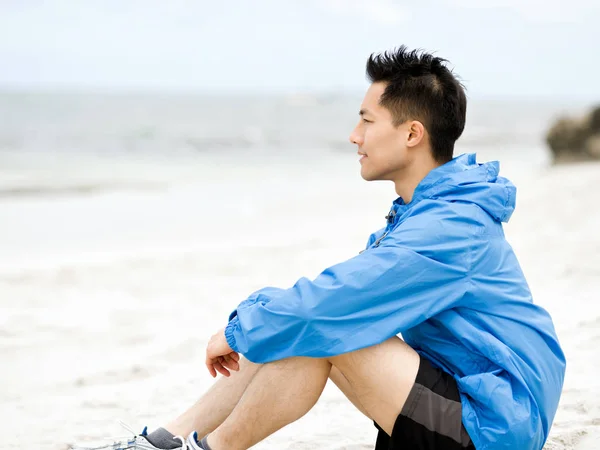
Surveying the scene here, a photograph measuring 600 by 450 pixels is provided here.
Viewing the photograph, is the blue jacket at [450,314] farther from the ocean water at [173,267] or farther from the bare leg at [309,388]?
the ocean water at [173,267]

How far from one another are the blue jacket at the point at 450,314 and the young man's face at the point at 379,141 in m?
0.25

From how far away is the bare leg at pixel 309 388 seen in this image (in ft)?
6.71

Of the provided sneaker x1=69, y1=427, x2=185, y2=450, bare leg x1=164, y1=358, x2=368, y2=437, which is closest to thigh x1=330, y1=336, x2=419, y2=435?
bare leg x1=164, y1=358, x2=368, y2=437

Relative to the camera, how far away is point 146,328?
15.4ft

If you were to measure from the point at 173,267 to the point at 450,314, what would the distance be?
4.65 metres

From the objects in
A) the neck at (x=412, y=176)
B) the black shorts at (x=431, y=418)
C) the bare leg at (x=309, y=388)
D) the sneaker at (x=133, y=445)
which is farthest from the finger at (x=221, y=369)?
the neck at (x=412, y=176)

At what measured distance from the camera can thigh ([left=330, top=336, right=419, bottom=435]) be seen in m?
2.04

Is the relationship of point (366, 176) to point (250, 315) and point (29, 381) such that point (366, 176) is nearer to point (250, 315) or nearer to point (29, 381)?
point (250, 315)

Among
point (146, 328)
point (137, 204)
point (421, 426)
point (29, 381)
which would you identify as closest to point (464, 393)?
point (421, 426)

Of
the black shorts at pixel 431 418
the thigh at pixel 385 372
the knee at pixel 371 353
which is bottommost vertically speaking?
the black shorts at pixel 431 418

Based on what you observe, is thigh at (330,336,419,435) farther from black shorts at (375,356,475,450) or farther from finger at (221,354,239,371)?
finger at (221,354,239,371)

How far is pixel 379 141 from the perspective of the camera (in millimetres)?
2344

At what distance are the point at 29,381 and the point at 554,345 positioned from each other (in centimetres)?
278

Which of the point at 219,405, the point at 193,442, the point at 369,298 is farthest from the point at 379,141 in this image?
the point at 193,442
